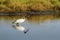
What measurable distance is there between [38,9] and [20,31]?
417 inches

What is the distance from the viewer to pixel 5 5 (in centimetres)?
1984

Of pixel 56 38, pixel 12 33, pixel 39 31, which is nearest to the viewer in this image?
pixel 56 38

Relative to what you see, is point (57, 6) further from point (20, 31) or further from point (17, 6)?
point (20, 31)

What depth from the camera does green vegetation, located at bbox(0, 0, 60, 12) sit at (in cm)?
1961

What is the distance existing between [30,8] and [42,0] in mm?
1446

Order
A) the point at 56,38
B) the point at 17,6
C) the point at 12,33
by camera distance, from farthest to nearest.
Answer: the point at 17,6
the point at 12,33
the point at 56,38

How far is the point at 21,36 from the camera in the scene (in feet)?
29.9

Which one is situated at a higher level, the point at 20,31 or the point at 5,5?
the point at 20,31

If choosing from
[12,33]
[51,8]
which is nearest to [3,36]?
[12,33]

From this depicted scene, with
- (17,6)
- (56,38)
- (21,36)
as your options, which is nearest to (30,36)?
(21,36)

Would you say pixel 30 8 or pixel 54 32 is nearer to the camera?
pixel 54 32

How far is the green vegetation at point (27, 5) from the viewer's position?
1961 cm

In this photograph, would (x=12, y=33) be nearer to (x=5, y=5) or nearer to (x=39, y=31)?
A: (x=39, y=31)

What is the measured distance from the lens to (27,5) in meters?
20.2
